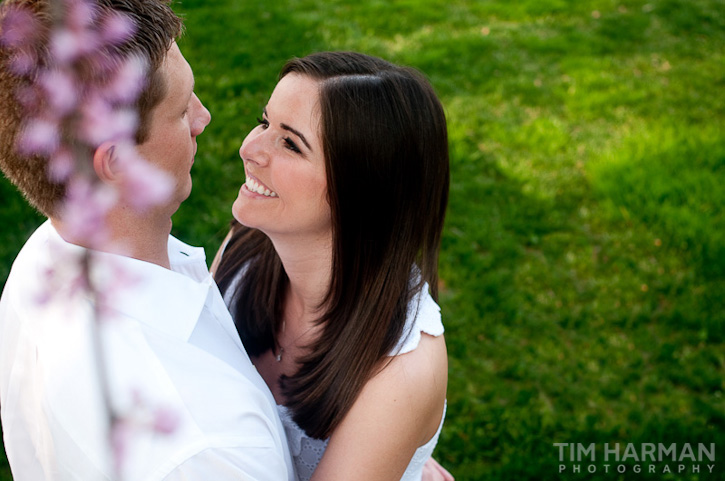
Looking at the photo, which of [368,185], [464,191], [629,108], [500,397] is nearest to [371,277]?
[368,185]

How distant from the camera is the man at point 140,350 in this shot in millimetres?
Result: 1164

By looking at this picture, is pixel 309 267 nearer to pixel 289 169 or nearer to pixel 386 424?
pixel 289 169

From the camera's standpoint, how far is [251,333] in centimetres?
219

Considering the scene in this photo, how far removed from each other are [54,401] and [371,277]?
3.01 ft

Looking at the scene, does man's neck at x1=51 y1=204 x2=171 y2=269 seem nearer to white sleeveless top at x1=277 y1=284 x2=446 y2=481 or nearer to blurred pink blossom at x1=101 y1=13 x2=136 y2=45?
blurred pink blossom at x1=101 y1=13 x2=136 y2=45

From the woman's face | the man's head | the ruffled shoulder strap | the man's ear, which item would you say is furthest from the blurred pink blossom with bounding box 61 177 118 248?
the ruffled shoulder strap

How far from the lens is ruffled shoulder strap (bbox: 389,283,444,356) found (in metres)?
1.74

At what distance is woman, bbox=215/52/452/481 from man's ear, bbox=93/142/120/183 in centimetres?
87

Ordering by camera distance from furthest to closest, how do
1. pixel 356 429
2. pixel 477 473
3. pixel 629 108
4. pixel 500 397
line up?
pixel 629 108 < pixel 500 397 < pixel 477 473 < pixel 356 429

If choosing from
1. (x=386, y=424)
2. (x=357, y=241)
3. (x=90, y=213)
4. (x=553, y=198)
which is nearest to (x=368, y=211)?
(x=357, y=241)

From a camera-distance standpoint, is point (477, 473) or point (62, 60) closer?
point (62, 60)

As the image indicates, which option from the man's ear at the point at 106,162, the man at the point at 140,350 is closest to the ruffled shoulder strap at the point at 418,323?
the man at the point at 140,350

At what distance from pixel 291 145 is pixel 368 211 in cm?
28

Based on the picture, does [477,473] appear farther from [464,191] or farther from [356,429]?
[464,191]
